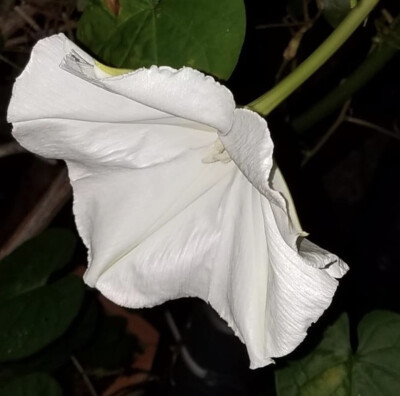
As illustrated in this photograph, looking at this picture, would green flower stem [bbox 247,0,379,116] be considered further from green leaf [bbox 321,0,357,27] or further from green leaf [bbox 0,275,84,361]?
green leaf [bbox 0,275,84,361]

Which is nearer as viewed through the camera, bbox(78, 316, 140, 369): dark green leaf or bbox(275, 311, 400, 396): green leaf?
bbox(275, 311, 400, 396): green leaf

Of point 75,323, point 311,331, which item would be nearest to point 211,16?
point 311,331

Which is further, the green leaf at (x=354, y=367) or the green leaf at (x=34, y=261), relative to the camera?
the green leaf at (x=34, y=261)

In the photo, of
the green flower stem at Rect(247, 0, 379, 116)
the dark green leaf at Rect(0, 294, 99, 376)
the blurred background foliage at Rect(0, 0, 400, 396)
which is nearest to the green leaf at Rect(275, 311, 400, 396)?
Result: the blurred background foliage at Rect(0, 0, 400, 396)

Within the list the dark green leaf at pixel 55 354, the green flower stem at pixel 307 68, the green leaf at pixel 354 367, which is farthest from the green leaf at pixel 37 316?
the green flower stem at pixel 307 68

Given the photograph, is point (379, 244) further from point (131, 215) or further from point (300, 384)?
point (131, 215)

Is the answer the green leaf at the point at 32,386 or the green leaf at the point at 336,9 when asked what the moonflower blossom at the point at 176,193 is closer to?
the green leaf at the point at 336,9

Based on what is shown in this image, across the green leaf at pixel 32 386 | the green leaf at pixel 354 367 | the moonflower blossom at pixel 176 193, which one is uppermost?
the moonflower blossom at pixel 176 193

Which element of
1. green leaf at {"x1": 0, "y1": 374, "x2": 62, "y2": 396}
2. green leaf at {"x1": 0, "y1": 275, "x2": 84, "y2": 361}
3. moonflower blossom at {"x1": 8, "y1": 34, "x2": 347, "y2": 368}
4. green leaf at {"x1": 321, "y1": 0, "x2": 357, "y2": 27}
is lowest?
green leaf at {"x1": 0, "y1": 374, "x2": 62, "y2": 396}
